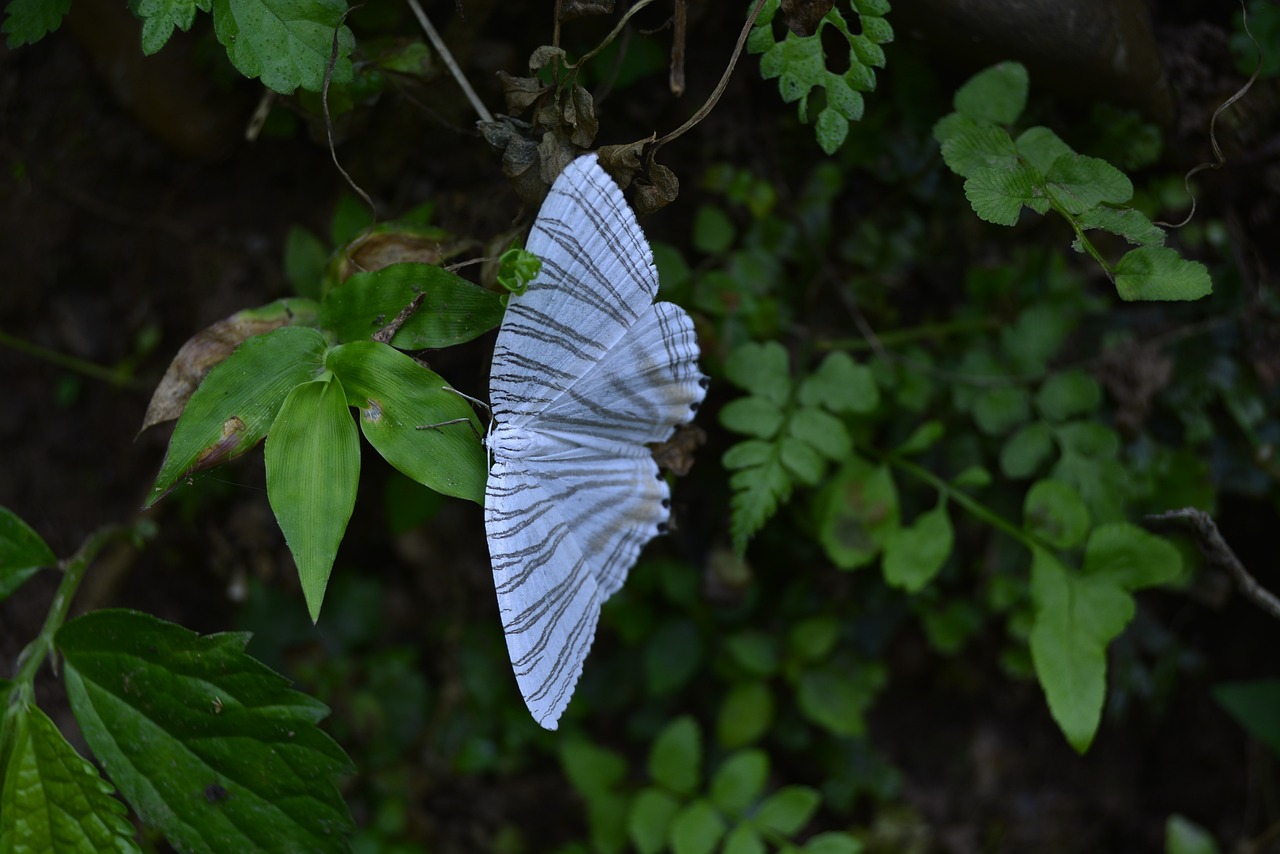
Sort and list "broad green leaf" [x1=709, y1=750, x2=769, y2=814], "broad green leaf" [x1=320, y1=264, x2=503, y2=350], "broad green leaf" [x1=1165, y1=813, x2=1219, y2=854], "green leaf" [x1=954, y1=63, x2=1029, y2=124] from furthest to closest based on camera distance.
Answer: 1. "broad green leaf" [x1=1165, y1=813, x2=1219, y2=854]
2. "broad green leaf" [x1=709, y1=750, x2=769, y2=814]
3. "green leaf" [x1=954, y1=63, x2=1029, y2=124]
4. "broad green leaf" [x1=320, y1=264, x2=503, y2=350]

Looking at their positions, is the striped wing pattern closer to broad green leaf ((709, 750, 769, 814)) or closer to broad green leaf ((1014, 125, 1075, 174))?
broad green leaf ((1014, 125, 1075, 174))

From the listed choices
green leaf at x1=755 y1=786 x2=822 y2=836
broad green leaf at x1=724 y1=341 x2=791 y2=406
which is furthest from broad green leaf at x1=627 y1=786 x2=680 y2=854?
broad green leaf at x1=724 y1=341 x2=791 y2=406

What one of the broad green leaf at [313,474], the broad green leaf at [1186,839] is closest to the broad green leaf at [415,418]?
the broad green leaf at [313,474]

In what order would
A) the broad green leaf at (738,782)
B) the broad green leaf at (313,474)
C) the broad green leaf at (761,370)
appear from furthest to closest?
the broad green leaf at (738,782) → the broad green leaf at (761,370) → the broad green leaf at (313,474)

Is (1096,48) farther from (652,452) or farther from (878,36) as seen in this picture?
(652,452)

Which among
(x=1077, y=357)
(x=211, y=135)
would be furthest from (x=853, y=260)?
(x=211, y=135)

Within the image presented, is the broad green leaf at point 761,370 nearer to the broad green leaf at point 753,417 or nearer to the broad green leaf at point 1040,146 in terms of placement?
the broad green leaf at point 753,417
